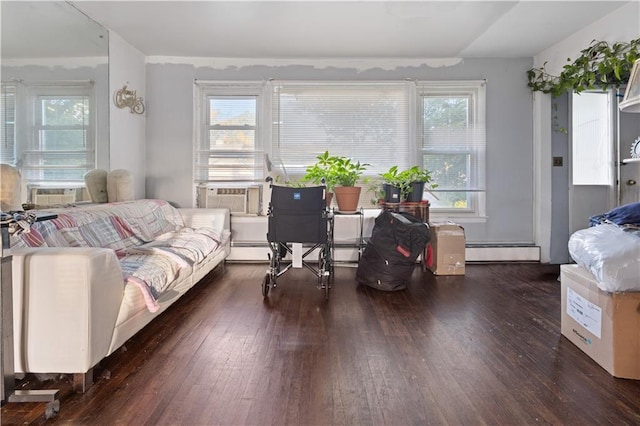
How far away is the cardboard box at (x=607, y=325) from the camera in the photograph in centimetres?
174

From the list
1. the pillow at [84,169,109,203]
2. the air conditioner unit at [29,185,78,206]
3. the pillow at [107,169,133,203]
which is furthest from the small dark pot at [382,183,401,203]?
the air conditioner unit at [29,185,78,206]

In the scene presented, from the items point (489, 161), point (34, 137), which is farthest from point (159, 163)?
point (489, 161)

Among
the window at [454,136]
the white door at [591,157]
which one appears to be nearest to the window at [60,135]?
the window at [454,136]

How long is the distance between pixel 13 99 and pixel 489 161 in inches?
174

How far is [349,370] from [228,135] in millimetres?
3385

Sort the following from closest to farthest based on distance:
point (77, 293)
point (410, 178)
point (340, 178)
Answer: point (77, 293) < point (340, 178) < point (410, 178)

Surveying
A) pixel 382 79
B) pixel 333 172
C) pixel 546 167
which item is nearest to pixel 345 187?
pixel 333 172

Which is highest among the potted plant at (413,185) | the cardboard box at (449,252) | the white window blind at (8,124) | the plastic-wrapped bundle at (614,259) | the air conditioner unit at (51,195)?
the white window blind at (8,124)

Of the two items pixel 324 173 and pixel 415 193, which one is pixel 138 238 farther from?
pixel 415 193

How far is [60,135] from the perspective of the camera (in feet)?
9.11

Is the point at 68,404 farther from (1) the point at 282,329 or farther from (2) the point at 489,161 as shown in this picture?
(2) the point at 489,161

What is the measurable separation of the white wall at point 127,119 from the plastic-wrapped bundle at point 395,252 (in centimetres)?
265

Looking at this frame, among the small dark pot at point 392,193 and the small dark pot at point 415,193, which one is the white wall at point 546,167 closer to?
the small dark pot at point 415,193

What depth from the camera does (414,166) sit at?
4340 mm
